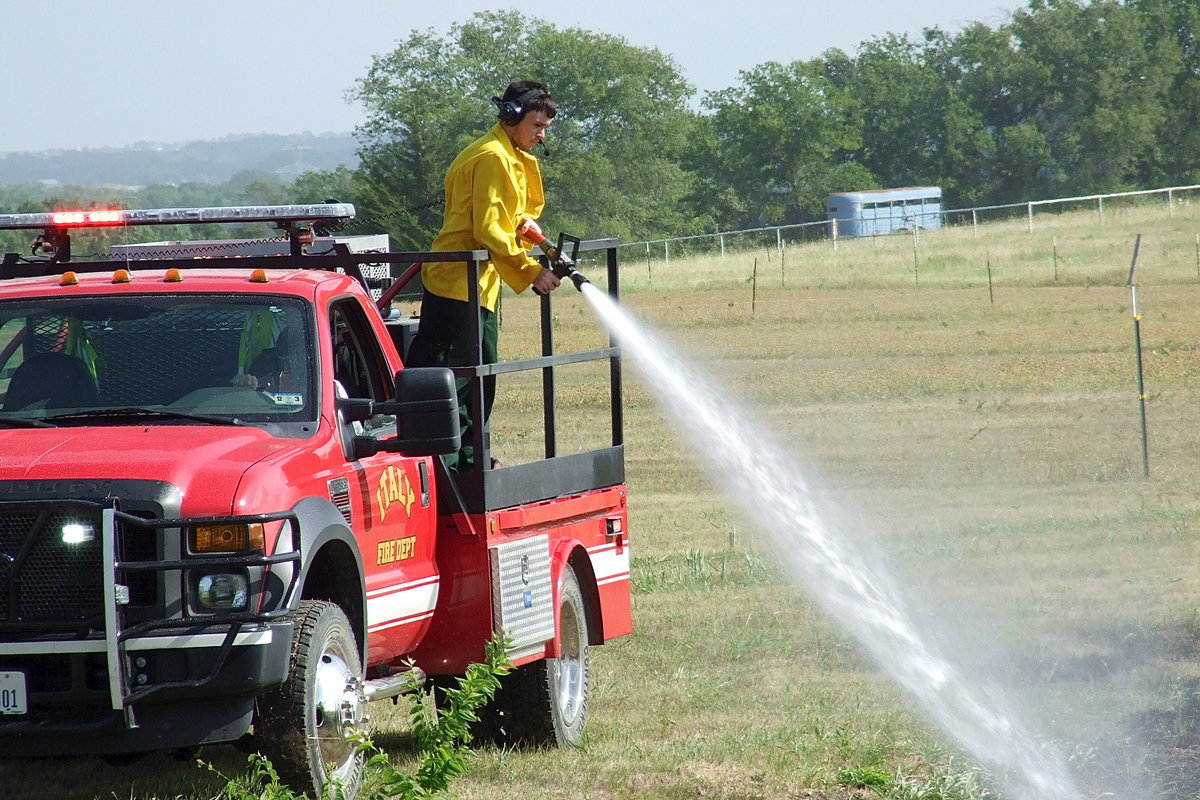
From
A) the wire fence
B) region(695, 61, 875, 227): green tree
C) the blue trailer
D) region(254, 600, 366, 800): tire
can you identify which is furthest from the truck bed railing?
region(695, 61, 875, 227): green tree

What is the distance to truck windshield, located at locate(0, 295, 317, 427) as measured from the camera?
5.47m

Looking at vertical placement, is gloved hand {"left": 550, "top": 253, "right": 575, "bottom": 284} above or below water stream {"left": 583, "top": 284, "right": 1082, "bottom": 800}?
above

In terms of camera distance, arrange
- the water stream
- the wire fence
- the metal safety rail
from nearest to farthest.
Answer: the metal safety rail < the water stream < the wire fence

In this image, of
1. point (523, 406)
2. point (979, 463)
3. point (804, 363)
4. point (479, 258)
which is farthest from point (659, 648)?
point (804, 363)

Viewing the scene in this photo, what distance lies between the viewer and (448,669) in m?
6.29

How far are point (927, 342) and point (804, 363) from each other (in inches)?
134

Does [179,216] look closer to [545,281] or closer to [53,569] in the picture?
[545,281]

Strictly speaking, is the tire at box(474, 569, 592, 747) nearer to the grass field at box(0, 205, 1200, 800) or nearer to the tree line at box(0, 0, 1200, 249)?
the grass field at box(0, 205, 1200, 800)

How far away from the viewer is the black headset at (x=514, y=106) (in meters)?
7.36

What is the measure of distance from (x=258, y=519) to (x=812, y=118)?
3914 inches

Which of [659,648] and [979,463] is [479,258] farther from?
[979,463]

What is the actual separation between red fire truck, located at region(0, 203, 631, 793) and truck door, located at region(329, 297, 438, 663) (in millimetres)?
12

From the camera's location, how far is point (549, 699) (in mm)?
6848

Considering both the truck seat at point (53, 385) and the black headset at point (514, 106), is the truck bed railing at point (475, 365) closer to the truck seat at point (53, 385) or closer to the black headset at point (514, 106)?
the black headset at point (514, 106)
